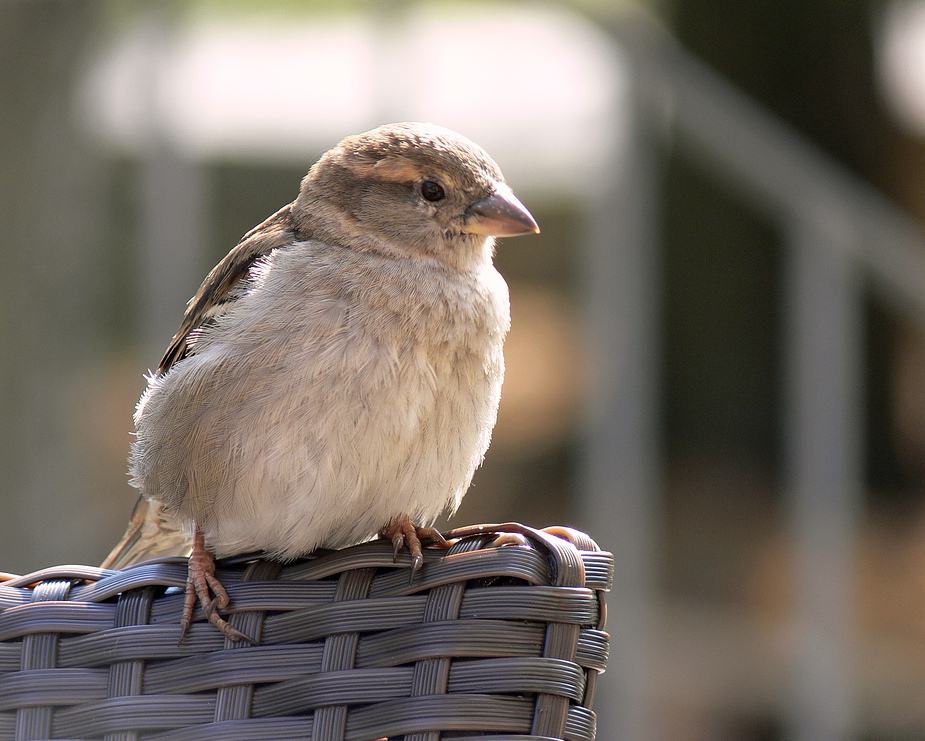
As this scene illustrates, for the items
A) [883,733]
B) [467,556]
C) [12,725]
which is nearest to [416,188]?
[467,556]

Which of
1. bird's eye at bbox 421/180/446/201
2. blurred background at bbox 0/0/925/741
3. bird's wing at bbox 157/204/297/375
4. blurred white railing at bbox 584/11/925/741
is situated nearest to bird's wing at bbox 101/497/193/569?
bird's wing at bbox 157/204/297/375

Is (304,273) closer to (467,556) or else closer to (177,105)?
(467,556)

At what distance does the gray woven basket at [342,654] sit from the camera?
3.75ft

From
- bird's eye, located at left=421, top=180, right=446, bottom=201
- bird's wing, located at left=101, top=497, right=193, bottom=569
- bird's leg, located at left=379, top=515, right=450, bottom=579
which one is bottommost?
bird's wing, located at left=101, top=497, right=193, bottom=569

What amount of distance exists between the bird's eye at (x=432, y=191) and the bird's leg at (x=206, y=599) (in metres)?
0.82

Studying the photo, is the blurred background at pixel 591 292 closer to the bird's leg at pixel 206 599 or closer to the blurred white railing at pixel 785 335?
the blurred white railing at pixel 785 335

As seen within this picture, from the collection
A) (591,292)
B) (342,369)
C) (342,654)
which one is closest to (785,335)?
(591,292)

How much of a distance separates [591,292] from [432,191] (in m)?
2.61

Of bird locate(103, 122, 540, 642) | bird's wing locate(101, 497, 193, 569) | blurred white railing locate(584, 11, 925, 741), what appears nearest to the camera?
bird locate(103, 122, 540, 642)

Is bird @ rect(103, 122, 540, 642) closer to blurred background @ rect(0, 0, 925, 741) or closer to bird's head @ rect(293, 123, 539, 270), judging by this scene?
bird's head @ rect(293, 123, 539, 270)

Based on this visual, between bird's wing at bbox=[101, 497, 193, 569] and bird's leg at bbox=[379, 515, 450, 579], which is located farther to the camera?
bird's wing at bbox=[101, 497, 193, 569]

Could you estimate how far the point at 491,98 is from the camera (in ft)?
14.1

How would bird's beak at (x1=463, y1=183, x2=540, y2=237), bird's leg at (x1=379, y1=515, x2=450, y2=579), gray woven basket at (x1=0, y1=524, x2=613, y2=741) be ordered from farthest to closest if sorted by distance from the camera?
bird's beak at (x1=463, y1=183, x2=540, y2=237), bird's leg at (x1=379, y1=515, x2=450, y2=579), gray woven basket at (x1=0, y1=524, x2=613, y2=741)

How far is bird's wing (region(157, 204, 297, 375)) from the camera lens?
1.82 meters
